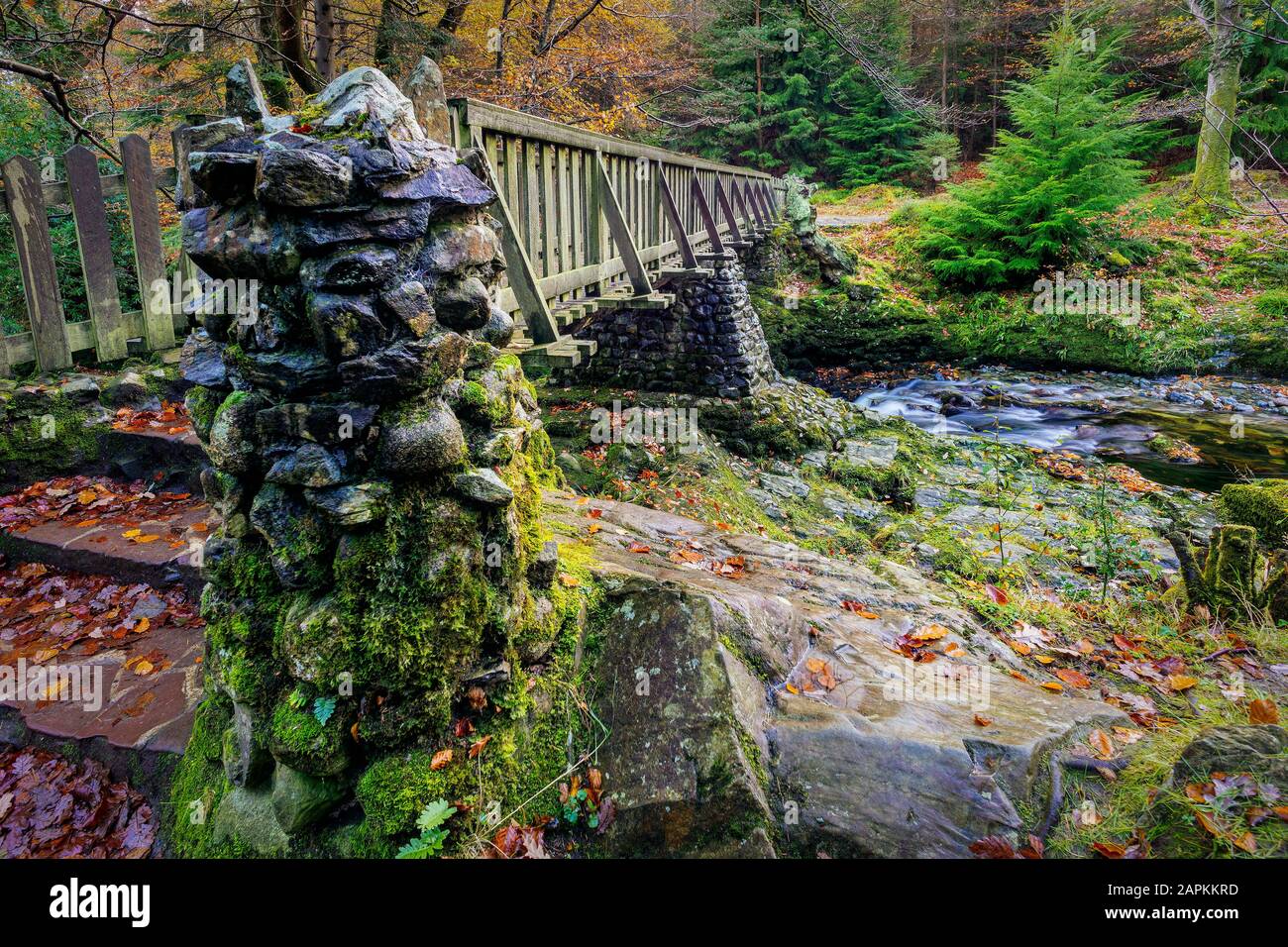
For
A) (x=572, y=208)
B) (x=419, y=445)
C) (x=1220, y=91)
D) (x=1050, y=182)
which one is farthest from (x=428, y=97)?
(x=1220, y=91)

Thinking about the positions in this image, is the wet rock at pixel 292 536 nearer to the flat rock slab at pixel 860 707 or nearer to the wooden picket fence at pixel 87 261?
the flat rock slab at pixel 860 707

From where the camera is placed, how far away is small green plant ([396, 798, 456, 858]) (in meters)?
2.13

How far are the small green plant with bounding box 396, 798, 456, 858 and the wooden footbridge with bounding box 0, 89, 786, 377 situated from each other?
96.4 inches

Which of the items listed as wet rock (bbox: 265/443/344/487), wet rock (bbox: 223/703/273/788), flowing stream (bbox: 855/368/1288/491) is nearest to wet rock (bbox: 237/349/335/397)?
wet rock (bbox: 265/443/344/487)

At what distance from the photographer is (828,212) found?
23.7 metres

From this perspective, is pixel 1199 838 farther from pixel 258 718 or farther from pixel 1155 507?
pixel 1155 507

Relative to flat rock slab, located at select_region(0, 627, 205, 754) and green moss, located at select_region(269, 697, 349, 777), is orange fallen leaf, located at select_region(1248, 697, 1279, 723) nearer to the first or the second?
green moss, located at select_region(269, 697, 349, 777)

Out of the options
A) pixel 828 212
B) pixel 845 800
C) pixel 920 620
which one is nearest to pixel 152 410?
pixel 845 800

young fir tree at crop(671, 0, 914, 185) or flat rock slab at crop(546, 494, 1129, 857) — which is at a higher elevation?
young fir tree at crop(671, 0, 914, 185)

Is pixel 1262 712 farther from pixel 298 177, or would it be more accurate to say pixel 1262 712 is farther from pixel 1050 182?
pixel 1050 182

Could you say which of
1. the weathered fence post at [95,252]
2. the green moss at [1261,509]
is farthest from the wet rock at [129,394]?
the green moss at [1261,509]

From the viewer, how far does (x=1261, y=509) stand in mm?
5102

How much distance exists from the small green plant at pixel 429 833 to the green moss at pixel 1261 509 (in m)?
5.74
